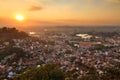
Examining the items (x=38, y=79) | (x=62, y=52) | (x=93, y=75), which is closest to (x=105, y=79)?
(x=93, y=75)

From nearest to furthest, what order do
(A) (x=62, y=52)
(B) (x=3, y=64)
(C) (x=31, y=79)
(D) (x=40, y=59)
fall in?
(C) (x=31, y=79), (B) (x=3, y=64), (D) (x=40, y=59), (A) (x=62, y=52)

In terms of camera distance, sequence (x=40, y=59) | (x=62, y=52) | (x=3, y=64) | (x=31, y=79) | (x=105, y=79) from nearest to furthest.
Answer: (x=31, y=79) → (x=105, y=79) → (x=3, y=64) → (x=40, y=59) → (x=62, y=52)

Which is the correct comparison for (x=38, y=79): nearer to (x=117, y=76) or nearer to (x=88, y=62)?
(x=117, y=76)

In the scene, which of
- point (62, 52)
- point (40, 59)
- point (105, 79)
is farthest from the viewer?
point (62, 52)

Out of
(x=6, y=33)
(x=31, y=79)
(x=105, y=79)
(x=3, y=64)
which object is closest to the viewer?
(x=31, y=79)

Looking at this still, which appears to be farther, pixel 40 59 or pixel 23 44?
pixel 23 44

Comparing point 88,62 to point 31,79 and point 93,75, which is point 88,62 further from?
point 31,79

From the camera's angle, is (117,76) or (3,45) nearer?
(117,76)

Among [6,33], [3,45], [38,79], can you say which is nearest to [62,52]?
[3,45]

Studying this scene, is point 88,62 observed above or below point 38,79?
below
